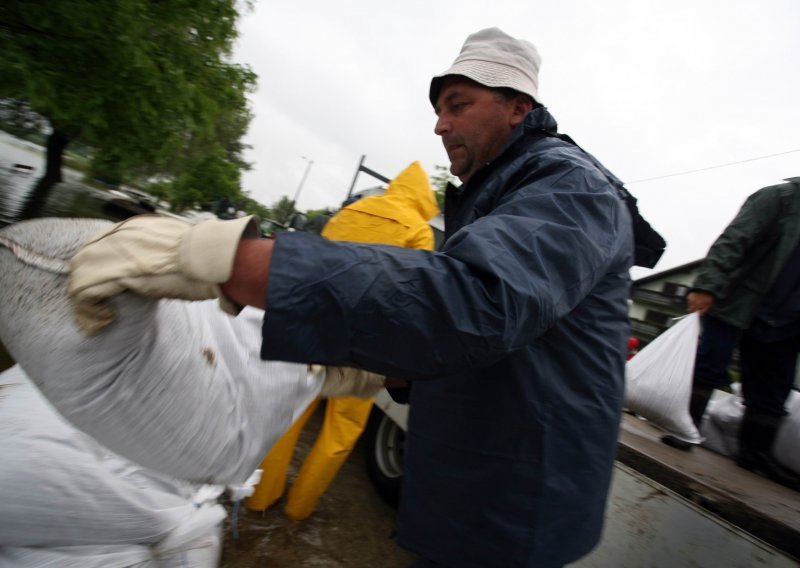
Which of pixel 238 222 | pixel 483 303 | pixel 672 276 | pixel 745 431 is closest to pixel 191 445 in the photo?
pixel 238 222

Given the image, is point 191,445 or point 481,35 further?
point 481,35

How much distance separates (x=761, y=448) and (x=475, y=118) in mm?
2395

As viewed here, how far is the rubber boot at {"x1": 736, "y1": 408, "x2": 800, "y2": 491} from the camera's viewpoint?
6.98 feet

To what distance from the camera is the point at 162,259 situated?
0.63m

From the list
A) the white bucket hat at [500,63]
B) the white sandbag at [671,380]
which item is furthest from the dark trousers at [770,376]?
the white bucket hat at [500,63]

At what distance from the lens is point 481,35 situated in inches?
58.4

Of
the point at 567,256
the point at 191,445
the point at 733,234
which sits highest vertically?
the point at 733,234

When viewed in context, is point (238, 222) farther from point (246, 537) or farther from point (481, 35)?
point (246, 537)

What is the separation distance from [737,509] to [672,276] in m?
30.8

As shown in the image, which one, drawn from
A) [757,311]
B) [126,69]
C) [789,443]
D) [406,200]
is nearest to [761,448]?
[789,443]

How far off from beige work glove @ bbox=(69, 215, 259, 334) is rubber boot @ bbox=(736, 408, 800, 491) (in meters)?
2.80

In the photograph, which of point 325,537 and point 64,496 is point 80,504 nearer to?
point 64,496

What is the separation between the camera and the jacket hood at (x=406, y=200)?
8.23 ft

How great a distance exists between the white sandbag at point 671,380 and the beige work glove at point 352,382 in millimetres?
1623
